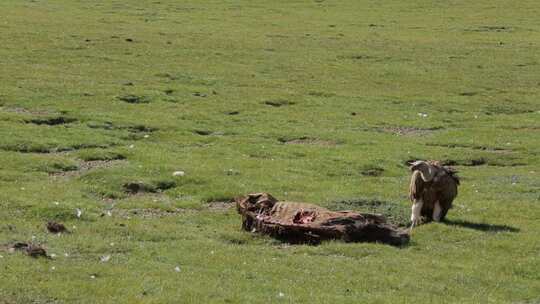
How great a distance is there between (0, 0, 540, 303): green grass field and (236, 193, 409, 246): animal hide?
29cm

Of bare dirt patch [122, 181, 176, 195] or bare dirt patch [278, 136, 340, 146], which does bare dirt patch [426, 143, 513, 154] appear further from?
bare dirt patch [122, 181, 176, 195]

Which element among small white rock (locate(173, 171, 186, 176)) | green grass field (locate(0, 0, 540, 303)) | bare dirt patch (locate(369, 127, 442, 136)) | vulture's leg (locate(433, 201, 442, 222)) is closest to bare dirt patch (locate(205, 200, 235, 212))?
green grass field (locate(0, 0, 540, 303))

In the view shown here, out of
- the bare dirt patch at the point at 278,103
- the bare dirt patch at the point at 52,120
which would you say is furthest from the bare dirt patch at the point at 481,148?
the bare dirt patch at the point at 52,120

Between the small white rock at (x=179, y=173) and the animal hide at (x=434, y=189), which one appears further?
the small white rock at (x=179, y=173)

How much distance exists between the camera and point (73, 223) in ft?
56.7

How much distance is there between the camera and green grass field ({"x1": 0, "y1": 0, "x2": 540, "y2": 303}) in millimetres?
14547

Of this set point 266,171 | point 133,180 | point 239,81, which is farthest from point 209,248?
point 239,81

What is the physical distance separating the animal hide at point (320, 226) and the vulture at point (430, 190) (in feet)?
3.70

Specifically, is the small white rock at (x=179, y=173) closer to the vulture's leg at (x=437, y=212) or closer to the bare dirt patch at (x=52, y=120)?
the vulture's leg at (x=437, y=212)

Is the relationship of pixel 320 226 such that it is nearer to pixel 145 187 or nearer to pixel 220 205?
pixel 220 205

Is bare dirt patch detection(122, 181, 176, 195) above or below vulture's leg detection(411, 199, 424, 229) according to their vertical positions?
below

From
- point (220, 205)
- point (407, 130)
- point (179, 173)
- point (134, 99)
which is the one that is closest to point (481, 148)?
point (407, 130)

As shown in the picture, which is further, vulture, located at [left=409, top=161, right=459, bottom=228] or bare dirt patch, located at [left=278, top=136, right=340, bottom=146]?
bare dirt patch, located at [left=278, top=136, right=340, bottom=146]

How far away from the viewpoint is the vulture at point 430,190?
1812 centimetres
